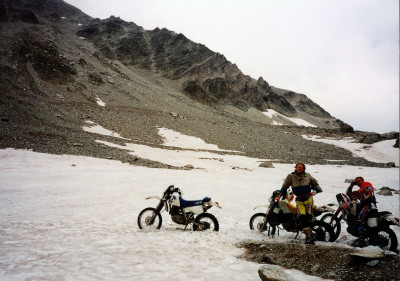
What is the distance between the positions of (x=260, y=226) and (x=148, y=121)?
5117 cm

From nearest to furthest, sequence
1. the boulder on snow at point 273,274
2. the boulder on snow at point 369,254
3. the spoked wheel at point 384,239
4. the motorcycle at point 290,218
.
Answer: the boulder on snow at point 273,274
the boulder on snow at point 369,254
the spoked wheel at point 384,239
the motorcycle at point 290,218

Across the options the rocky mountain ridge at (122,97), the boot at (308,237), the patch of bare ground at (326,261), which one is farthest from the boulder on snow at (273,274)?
the rocky mountain ridge at (122,97)

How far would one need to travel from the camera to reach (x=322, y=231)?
24.9 ft

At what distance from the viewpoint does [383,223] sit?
6.88m

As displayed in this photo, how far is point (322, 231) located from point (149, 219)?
20.0ft

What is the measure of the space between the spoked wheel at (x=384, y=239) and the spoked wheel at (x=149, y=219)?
22.9 feet

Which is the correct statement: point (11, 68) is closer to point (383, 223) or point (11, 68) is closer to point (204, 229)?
point (204, 229)

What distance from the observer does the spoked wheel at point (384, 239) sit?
6.59 meters

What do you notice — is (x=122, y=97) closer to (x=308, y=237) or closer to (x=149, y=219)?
(x=149, y=219)

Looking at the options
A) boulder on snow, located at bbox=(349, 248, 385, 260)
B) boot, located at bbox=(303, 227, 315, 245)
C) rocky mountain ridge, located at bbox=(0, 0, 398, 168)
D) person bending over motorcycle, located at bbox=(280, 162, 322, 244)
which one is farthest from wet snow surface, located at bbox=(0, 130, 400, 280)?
rocky mountain ridge, located at bbox=(0, 0, 398, 168)

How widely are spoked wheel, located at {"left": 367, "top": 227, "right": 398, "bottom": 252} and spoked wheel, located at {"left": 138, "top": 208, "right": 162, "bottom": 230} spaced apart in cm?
697

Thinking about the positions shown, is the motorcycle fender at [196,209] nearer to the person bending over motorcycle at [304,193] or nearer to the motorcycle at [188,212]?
the motorcycle at [188,212]

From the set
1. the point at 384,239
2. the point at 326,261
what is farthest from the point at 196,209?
the point at 384,239

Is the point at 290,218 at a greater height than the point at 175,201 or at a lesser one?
lesser
